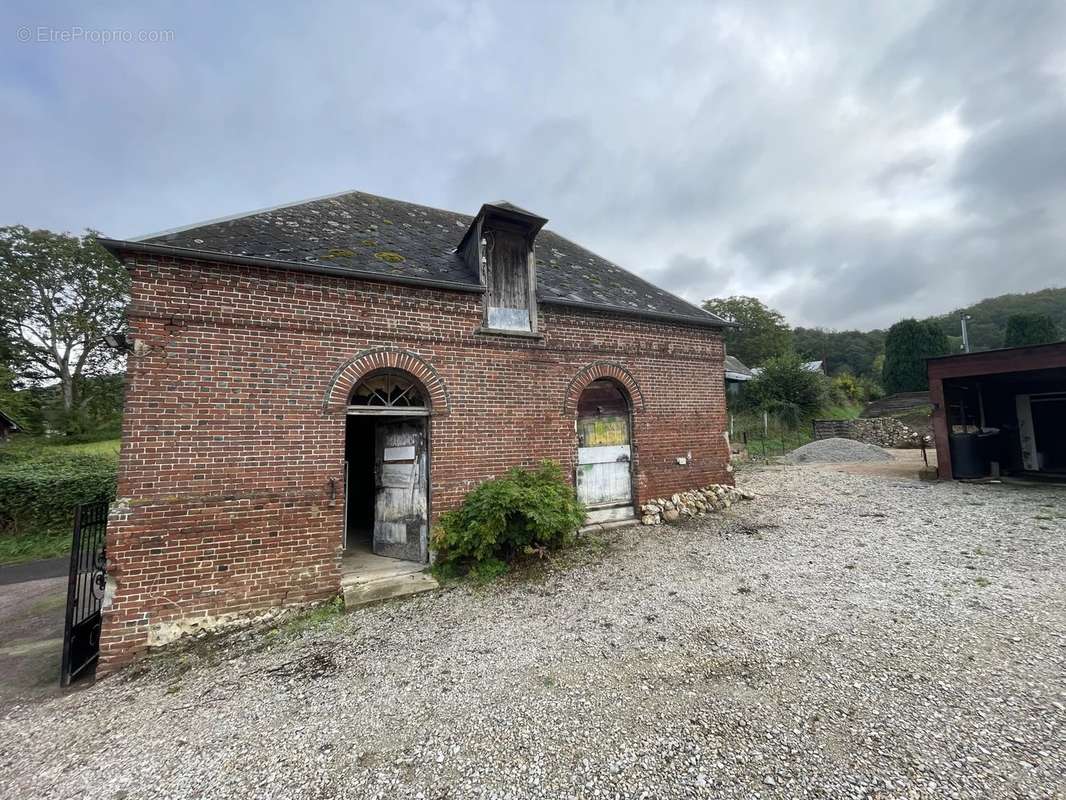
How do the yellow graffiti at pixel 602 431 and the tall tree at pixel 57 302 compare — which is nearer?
the yellow graffiti at pixel 602 431

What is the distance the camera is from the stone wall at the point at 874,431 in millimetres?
23016

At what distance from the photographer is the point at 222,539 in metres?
5.00

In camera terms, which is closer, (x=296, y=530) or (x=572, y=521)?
(x=296, y=530)

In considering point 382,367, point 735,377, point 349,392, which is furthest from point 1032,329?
point 349,392

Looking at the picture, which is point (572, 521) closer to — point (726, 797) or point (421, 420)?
point (421, 420)

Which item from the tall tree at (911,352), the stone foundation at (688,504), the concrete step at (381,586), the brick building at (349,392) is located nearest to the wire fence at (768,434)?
the stone foundation at (688,504)

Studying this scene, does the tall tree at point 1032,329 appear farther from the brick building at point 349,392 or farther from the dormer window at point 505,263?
the dormer window at point 505,263

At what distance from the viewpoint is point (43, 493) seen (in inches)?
396

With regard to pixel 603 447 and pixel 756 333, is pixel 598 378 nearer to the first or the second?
pixel 603 447

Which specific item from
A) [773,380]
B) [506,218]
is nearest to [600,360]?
[506,218]

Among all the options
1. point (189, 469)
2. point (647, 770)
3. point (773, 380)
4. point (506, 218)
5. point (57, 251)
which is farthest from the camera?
→ point (773, 380)

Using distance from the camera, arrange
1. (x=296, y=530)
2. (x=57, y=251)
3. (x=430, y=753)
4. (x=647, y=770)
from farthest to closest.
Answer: (x=57, y=251)
(x=296, y=530)
(x=430, y=753)
(x=647, y=770)

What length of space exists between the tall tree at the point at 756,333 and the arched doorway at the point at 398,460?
43.3m

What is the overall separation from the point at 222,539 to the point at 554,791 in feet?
15.4
